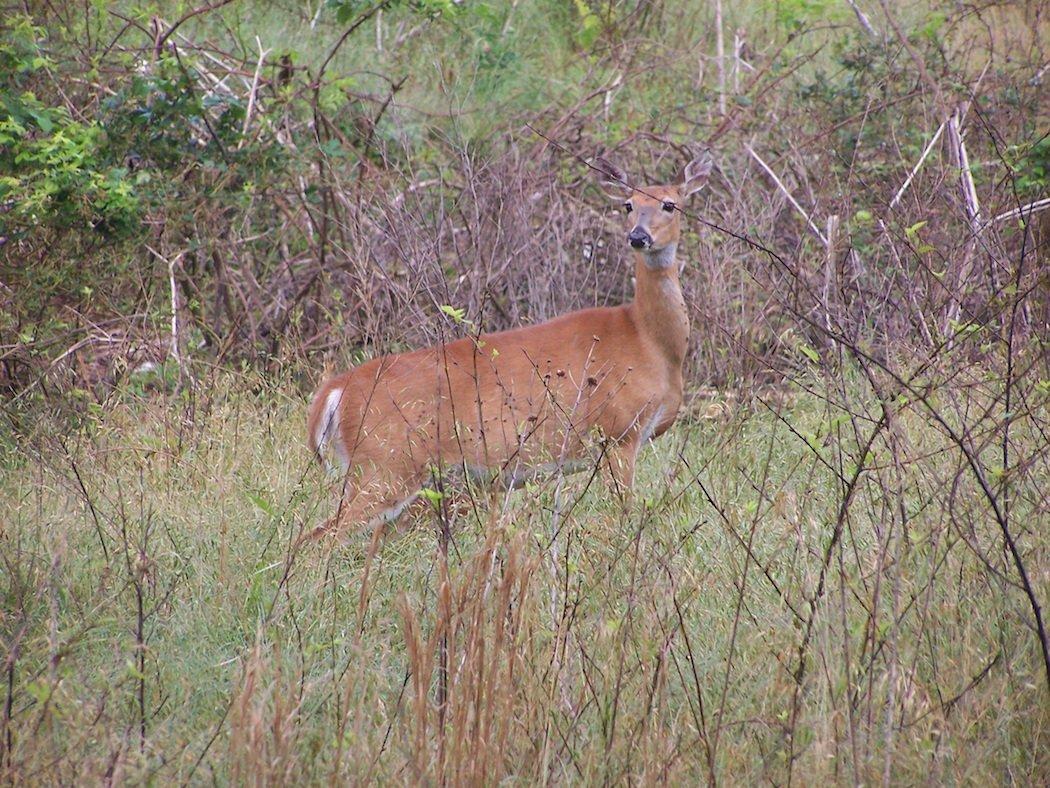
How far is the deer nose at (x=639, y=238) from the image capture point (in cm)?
586

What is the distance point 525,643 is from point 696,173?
11.7ft

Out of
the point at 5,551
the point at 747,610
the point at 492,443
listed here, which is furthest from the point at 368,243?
the point at 747,610

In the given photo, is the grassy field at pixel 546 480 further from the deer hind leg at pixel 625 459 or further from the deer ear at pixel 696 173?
the deer ear at pixel 696 173

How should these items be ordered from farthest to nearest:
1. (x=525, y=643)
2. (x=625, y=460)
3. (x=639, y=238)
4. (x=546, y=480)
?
(x=639, y=238) → (x=625, y=460) → (x=546, y=480) → (x=525, y=643)

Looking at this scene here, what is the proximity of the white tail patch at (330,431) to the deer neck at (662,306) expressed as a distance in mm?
1377

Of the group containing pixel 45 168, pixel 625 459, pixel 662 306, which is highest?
pixel 45 168

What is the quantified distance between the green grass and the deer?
0.24 m

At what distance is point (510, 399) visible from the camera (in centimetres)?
538

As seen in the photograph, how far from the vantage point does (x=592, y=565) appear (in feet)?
12.9

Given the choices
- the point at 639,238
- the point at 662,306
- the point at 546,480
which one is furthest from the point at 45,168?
the point at 546,480

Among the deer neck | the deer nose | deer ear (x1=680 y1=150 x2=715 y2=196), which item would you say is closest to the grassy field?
the deer neck

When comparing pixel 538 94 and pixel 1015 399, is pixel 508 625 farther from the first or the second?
pixel 538 94

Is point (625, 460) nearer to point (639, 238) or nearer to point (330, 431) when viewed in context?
point (639, 238)

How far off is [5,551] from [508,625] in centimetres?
173
